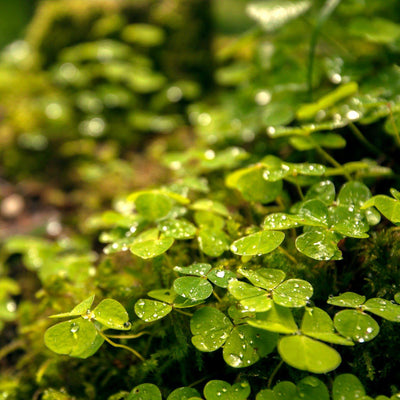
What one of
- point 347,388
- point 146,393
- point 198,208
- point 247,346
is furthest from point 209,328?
point 198,208

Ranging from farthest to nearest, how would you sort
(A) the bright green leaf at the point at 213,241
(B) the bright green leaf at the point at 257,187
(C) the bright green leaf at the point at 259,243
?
(B) the bright green leaf at the point at 257,187 < (A) the bright green leaf at the point at 213,241 < (C) the bright green leaf at the point at 259,243

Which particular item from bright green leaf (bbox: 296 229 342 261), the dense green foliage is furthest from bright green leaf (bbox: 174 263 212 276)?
bright green leaf (bbox: 296 229 342 261)

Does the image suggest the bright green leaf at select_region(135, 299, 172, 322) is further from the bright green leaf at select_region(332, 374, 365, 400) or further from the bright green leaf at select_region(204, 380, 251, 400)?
the bright green leaf at select_region(332, 374, 365, 400)

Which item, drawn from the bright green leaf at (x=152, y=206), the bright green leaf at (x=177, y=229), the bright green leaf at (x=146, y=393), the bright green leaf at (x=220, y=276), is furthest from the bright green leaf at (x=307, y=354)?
the bright green leaf at (x=152, y=206)

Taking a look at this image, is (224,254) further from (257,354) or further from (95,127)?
(95,127)

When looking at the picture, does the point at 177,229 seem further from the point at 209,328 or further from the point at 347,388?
the point at 347,388

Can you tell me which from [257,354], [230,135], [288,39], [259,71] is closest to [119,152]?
[230,135]

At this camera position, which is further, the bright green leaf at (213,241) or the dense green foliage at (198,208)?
the bright green leaf at (213,241)

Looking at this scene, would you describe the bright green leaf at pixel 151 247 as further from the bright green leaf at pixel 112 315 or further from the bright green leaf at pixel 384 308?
the bright green leaf at pixel 384 308
